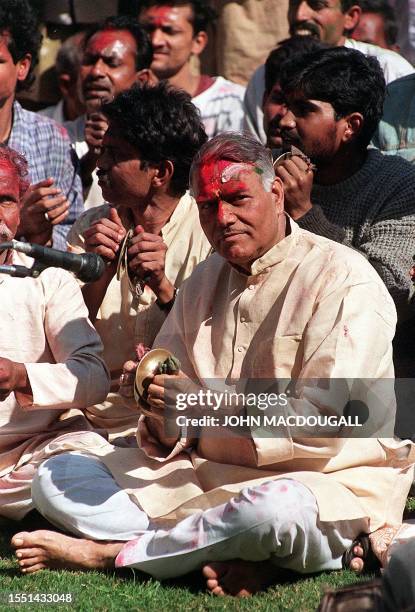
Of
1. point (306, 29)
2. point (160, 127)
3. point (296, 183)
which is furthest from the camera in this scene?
point (306, 29)

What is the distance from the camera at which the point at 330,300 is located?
5.47 m

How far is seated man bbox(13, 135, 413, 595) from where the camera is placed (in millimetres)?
5219

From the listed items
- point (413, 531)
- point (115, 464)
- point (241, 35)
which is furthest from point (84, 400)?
point (241, 35)

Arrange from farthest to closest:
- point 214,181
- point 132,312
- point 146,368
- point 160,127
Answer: point 160,127 < point 132,312 < point 214,181 < point 146,368

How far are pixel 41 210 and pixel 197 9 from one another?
337cm

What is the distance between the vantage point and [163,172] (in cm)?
708

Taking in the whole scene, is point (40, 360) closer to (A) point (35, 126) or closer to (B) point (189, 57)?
(A) point (35, 126)

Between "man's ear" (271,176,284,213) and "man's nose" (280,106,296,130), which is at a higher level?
"man's ear" (271,176,284,213)

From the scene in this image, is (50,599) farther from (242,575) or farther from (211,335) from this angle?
(211,335)

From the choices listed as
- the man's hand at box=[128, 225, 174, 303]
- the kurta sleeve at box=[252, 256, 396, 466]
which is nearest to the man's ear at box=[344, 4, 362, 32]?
the man's hand at box=[128, 225, 174, 303]

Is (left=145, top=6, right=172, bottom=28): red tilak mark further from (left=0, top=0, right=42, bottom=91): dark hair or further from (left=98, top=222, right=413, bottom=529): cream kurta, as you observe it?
(left=98, top=222, right=413, bottom=529): cream kurta

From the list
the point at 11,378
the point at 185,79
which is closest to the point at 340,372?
the point at 11,378

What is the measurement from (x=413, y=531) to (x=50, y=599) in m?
1.50

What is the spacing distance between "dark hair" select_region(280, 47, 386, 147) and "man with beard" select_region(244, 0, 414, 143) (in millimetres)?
1837
